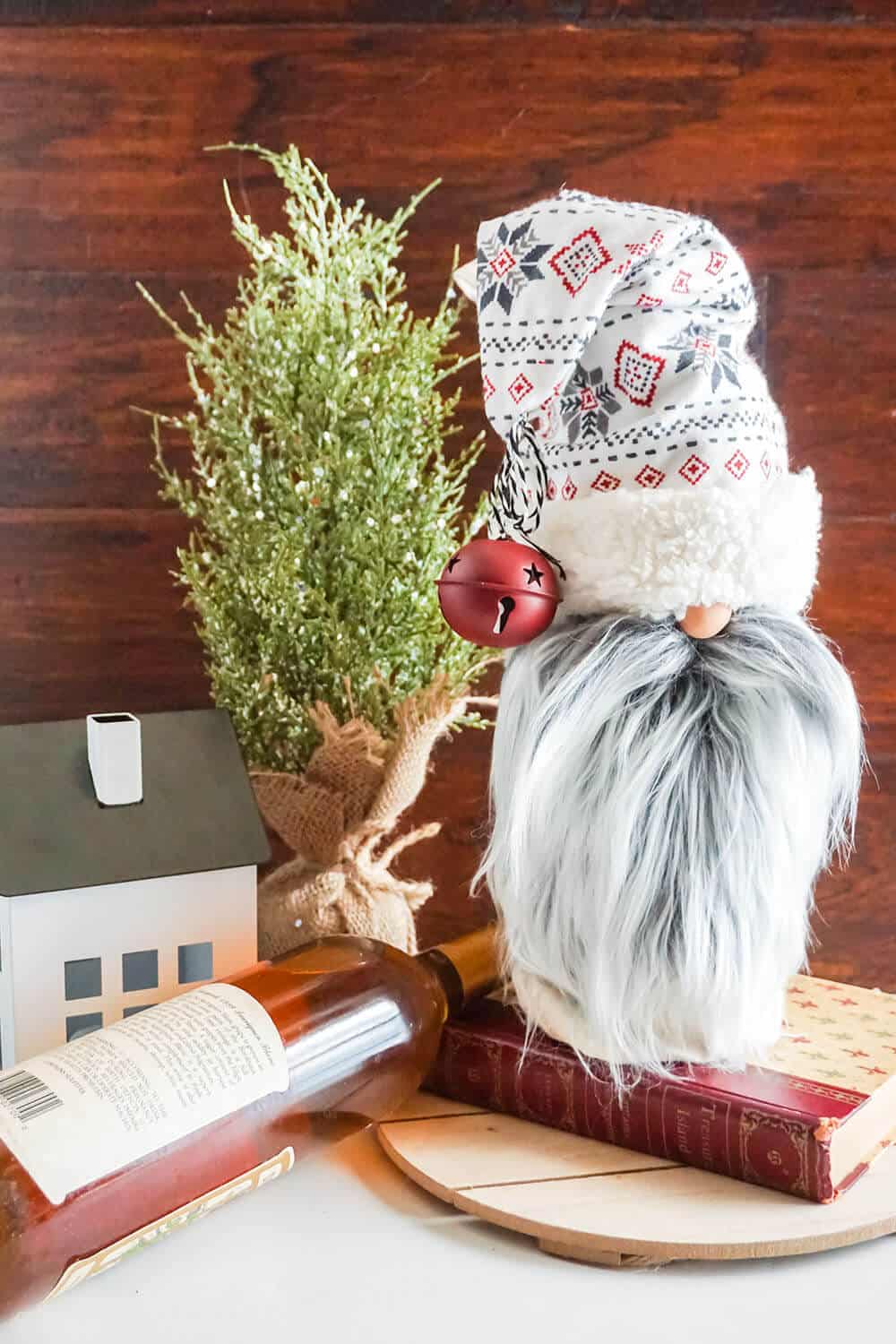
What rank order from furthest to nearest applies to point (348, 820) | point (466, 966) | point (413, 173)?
point (413, 173) → point (348, 820) → point (466, 966)

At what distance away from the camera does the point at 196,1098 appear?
58 centimetres

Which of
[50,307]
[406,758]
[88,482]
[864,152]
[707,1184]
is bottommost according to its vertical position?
[707,1184]

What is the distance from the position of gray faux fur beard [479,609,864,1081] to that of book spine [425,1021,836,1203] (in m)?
0.02

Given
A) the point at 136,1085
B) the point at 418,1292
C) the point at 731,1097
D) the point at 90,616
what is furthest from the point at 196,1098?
the point at 90,616

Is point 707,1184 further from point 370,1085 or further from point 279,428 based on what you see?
point 279,428

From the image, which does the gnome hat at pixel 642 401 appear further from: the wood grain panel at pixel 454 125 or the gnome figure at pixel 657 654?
the wood grain panel at pixel 454 125

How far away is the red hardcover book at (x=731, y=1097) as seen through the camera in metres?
0.61

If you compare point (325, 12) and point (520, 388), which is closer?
point (520, 388)

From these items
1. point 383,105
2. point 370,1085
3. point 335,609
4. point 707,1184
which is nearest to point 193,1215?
point 370,1085

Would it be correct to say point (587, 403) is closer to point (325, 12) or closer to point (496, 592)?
point (496, 592)

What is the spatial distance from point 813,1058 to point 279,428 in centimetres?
50

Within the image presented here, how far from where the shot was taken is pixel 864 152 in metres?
0.95

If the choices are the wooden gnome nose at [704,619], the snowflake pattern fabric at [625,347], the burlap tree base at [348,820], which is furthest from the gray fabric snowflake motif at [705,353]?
the burlap tree base at [348,820]

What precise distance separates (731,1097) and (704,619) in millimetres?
229
